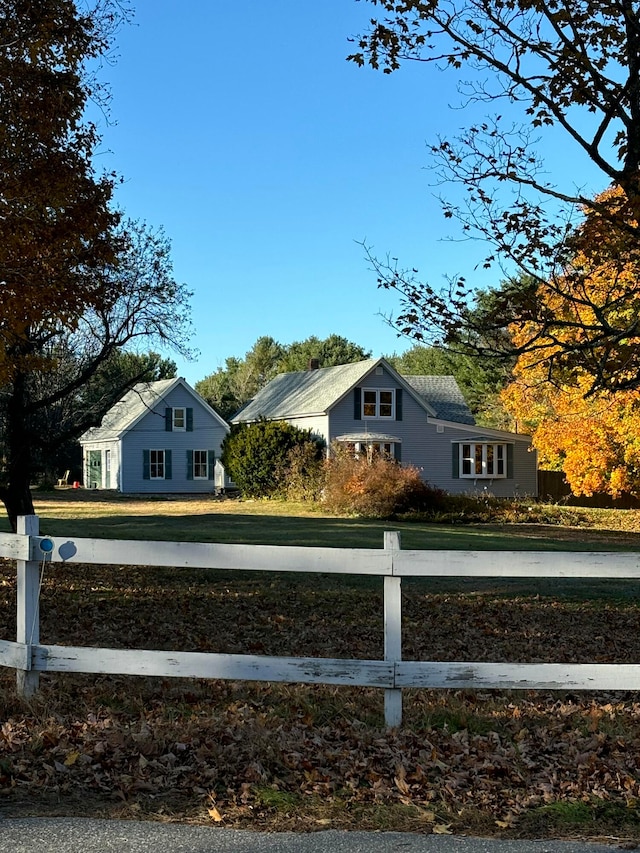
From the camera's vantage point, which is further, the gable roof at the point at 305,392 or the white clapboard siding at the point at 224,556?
the gable roof at the point at 305,392

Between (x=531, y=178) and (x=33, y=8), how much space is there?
6559 millimetres

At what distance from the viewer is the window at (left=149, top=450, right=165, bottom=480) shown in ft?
169

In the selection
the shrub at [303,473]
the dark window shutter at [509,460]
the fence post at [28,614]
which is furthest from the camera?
the dark window shutter at [509,460]

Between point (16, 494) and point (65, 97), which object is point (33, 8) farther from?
point (16, 494)

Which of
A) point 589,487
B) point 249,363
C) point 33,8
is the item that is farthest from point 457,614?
point 249,363

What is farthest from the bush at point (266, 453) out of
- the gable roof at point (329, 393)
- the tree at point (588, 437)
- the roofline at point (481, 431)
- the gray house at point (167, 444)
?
the tree at point (588, 437)

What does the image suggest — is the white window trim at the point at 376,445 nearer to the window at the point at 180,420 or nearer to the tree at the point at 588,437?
the tree at the point at 588,437

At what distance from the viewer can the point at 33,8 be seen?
40.2ft

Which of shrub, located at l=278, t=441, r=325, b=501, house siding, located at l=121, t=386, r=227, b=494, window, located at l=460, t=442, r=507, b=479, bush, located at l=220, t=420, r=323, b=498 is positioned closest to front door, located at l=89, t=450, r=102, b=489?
house siding, located at l=121, t=386, r=227, b=494

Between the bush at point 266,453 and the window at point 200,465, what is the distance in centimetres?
738

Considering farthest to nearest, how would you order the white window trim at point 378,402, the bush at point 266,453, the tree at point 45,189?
the white window trim at point 378,402 → the bush at point 266,453 → the tree at point 45,189

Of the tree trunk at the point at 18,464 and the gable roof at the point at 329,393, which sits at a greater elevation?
the gable roof at the point at 329,393

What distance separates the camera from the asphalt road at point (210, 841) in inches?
175

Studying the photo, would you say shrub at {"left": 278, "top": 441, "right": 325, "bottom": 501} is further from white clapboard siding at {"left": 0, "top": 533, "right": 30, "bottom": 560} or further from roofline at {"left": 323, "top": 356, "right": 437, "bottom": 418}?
white clapboard siding at {"left": 0, "top": 533, "right": 30, "bottom": 560}
